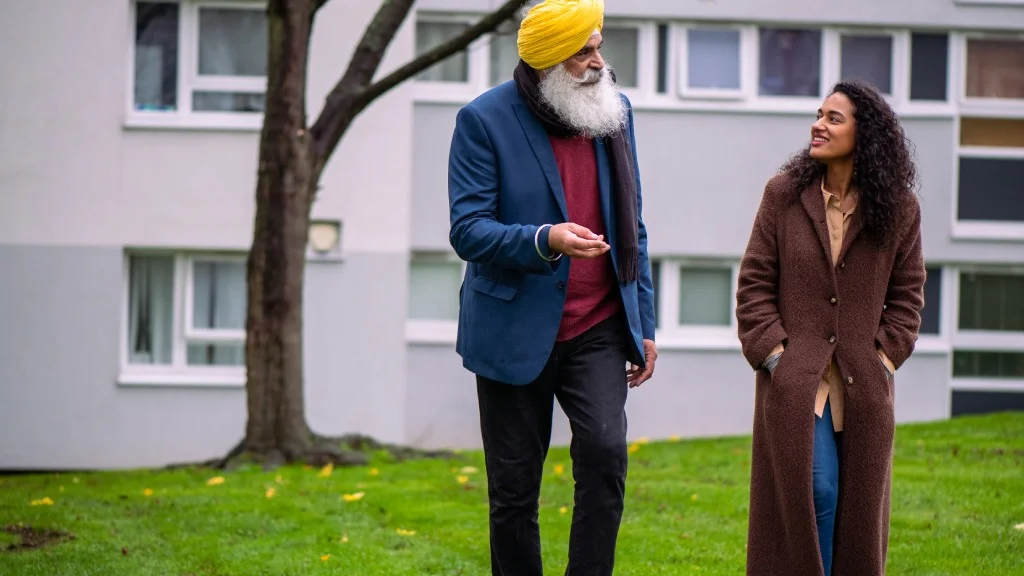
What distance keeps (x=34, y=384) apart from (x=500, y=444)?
13.1 metres

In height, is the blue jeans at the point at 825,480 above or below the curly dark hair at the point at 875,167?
below

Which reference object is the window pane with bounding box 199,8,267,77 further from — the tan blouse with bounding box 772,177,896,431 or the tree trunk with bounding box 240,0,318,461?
the tan blouse with bounding box 772,177,896,431

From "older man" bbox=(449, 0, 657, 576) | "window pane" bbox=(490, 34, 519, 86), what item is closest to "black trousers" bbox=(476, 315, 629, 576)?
"older man" bbox=(449, 0, 657, 576)

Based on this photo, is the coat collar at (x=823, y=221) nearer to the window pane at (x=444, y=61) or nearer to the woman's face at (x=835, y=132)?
the woman's face at (x=835, y=132)

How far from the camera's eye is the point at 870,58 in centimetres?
1709

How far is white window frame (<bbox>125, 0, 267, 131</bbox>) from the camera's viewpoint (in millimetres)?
16391

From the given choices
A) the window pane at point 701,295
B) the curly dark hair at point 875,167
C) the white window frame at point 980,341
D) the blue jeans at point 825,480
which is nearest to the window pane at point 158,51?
the window pane at point 701,295

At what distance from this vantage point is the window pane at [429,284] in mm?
16844

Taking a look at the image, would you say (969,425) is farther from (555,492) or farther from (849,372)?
(849,372)

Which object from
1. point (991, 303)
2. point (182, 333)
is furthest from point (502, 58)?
point (991, 303)

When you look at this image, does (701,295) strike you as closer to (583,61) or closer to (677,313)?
(677,313)

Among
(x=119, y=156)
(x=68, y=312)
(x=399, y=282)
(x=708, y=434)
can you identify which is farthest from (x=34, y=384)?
(x=708, y=434)

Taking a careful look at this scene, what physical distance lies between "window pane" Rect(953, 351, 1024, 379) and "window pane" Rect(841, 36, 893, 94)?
3.55 metres

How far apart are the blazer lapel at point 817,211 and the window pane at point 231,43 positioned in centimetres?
1248
